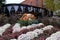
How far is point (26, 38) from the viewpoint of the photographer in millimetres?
8242

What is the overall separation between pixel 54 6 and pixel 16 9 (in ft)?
9.79

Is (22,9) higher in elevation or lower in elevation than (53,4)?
lower

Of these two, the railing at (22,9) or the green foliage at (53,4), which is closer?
the green foliage at (53,4)

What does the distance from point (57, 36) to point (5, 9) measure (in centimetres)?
1512

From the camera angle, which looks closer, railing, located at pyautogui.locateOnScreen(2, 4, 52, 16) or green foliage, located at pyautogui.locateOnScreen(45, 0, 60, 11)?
green foliage, located at pyautogui.locateOnScreen(45, 0, 60, 11)

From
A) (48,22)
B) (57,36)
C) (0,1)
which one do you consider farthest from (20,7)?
(57,36)

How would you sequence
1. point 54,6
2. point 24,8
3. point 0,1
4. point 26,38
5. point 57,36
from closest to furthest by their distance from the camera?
point 57,36
point 26,38
point 54,6
point 24,8
point 0,1

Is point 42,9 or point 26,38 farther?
point 42,9

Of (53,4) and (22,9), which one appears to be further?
(22,9)

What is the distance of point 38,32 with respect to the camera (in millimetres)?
9516

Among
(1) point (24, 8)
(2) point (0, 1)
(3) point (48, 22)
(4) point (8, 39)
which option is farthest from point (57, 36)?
(2) point (0, 1)

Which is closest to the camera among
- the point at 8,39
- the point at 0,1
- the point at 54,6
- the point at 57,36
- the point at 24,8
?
the point at 57,36

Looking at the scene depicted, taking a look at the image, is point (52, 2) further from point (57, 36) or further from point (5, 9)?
point (57, 36)

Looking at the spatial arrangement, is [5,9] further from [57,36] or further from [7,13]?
[57,36]
